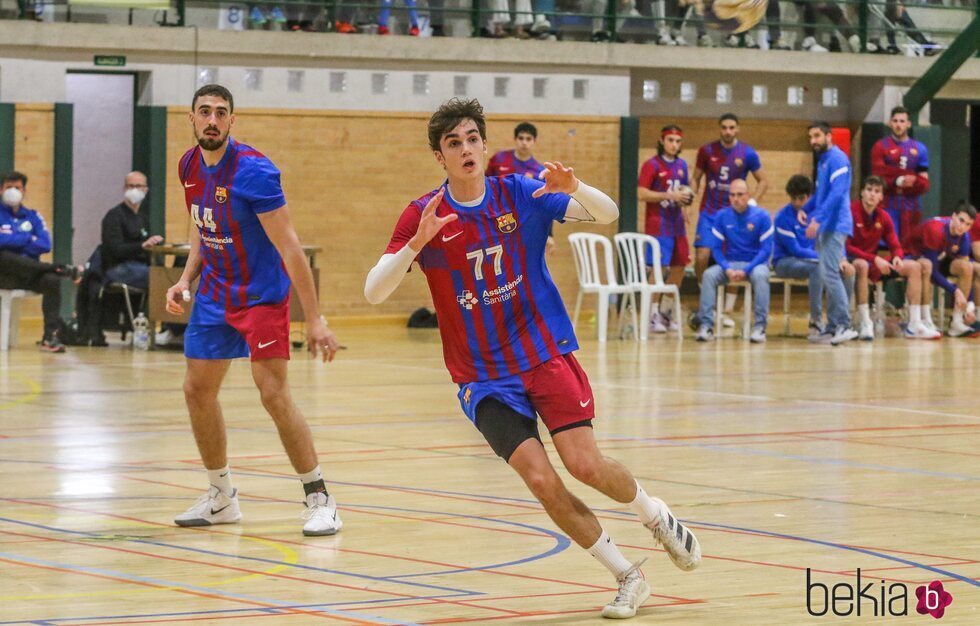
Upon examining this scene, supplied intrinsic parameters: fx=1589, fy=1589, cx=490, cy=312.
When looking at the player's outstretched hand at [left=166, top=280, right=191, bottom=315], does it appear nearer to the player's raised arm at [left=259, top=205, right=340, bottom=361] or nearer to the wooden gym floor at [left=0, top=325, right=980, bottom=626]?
the player's raised arm at [left=259, top=205, right=340, bottom=361]

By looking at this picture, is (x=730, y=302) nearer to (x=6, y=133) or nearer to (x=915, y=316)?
(x=915, y=316)

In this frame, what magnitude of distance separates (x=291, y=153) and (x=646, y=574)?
14958 millimetres

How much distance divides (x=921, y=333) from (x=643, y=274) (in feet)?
11.1

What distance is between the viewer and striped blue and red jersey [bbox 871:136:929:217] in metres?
20.0

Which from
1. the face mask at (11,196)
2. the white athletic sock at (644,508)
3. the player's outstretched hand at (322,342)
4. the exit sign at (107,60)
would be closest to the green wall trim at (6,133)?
the exit sign at (107,60)

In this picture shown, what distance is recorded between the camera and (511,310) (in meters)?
5.52

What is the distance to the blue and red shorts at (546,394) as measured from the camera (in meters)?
5.36

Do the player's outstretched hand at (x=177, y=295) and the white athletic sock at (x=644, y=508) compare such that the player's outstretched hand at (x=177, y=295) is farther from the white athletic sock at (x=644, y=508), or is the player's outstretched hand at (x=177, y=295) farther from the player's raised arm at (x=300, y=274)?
the white athletic sock at (x=644, y=508)

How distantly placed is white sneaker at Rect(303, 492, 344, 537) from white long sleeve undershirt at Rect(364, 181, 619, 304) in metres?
1.44

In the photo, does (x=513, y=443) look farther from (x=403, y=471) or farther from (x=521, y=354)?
(x=403, y=471)

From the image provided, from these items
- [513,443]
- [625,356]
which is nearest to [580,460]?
[513,443]

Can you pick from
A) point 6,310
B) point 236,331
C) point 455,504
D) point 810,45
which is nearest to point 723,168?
point 810,45

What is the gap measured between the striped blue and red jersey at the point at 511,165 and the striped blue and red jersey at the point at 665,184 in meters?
1.48

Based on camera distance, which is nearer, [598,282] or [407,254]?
[407,254]
